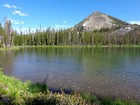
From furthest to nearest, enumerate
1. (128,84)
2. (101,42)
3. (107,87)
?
(101,42)
(128,84)
(107,87)

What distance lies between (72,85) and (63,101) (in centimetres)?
1709

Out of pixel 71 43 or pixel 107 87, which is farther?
pixel 71 43

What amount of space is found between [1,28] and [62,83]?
102 meters

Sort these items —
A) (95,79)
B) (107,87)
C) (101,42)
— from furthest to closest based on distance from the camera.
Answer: (101,42) → (95,79) → (107,87)

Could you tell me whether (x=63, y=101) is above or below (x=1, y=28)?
below

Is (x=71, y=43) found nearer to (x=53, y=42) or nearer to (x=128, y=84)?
(x=53, y=42)

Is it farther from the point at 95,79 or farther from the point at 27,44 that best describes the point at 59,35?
the point at 95,79


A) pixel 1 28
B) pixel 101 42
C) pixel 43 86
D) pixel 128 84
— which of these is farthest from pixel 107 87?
pixel 101 42

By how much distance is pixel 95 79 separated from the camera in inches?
1206

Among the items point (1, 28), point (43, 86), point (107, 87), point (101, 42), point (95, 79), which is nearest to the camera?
point (43, 86)


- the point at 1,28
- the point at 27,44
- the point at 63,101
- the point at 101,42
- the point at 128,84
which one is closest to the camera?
the point at 63,101

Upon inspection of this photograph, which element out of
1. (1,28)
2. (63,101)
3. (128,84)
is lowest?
(128,84)

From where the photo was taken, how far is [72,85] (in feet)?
86.1

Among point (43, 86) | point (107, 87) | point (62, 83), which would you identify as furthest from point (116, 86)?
point (43, 86)
